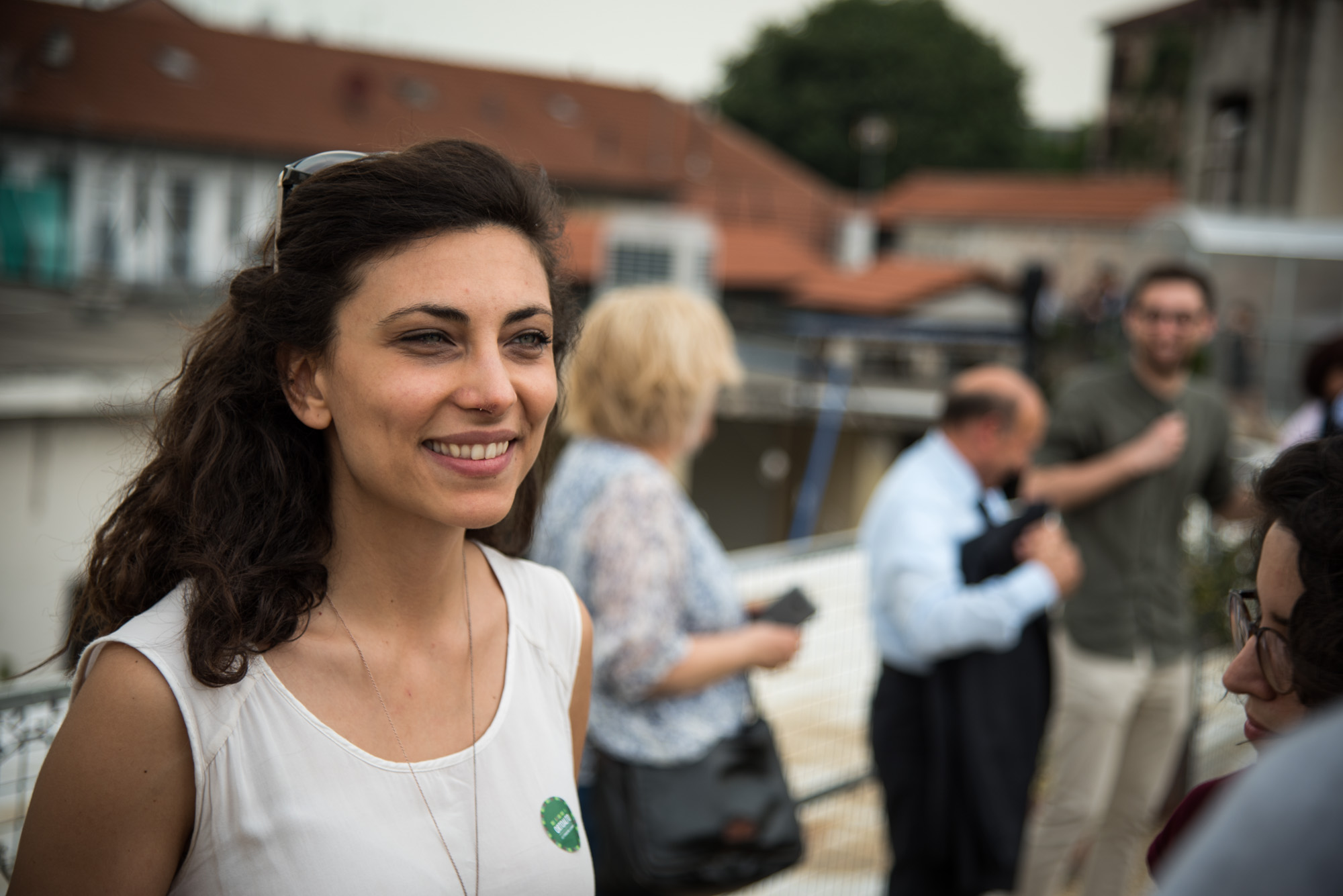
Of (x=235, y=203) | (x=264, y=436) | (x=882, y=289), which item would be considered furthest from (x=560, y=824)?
(x=235, y=203)

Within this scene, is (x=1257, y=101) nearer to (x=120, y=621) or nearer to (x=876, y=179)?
(x=120, y=621)

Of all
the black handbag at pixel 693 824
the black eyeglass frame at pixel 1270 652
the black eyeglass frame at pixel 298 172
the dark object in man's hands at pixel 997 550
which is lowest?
the black handbag at pixel 693 824

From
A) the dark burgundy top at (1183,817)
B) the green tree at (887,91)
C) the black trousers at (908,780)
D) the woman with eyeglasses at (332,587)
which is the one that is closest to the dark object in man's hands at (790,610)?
the black trousers at (908,780)

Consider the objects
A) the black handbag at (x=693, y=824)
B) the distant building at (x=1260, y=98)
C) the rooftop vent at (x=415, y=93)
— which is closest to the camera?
the black handbag at (x=693, y=824)

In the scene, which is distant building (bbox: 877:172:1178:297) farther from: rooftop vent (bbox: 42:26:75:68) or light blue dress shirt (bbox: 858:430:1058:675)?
light blue dress shirt (bbox: 858:430:1058:675)

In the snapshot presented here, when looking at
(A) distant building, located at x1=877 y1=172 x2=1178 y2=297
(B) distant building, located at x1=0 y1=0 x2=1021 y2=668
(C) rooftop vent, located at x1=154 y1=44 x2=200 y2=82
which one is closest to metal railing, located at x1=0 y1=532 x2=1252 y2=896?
(B) distant building, located at x1=0 y1=0 x2=1021 y2=668

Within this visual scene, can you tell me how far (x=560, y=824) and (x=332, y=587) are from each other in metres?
0.50

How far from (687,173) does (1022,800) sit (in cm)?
3497

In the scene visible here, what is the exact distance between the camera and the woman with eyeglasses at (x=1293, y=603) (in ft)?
3.72

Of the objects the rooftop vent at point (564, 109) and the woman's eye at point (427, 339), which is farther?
the rooftop vent at point (564, 109)

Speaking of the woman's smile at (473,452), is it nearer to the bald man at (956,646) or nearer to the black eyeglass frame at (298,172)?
the black eyeglass frame at (298,172)

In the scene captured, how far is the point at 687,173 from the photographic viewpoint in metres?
36.5

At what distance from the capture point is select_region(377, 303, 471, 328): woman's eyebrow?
56.5 inches

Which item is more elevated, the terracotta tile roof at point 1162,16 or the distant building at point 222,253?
the terracotta tile roof at point 1162,16
